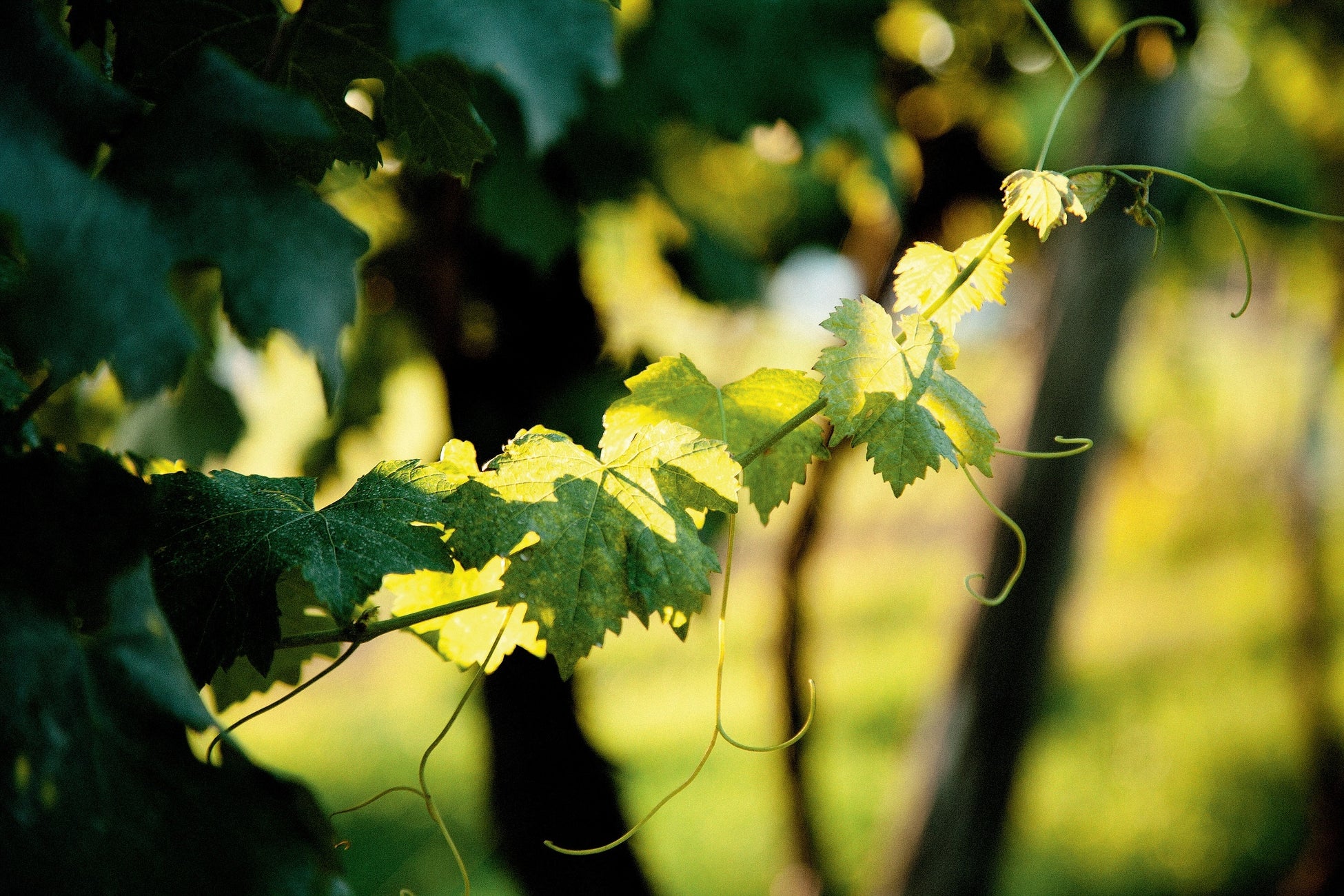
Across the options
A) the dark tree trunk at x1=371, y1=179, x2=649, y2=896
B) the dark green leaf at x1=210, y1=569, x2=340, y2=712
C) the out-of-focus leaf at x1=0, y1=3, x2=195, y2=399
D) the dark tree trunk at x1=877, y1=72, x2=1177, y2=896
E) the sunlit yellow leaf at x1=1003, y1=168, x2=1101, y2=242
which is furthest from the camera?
the dark tree trunk at x1=877, y1=72, x2=1177, y2=896

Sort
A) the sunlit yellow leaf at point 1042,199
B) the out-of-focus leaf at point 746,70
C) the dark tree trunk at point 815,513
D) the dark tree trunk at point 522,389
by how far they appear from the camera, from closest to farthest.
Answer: the sunlit yellow leaf at point 1042,199 < the out-of-focus leaf at point 746,70 < the dark tree trunk at point 522,389 < the dark tree trunk at point 815,513

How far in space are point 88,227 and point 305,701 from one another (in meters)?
4.73

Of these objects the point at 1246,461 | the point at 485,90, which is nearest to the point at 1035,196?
the point at 485,90

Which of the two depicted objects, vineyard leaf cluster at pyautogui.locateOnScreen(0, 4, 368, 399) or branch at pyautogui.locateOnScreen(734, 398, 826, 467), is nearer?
vineyard leaf cluster at pyautogui.locateOnScreen(0, 4, 368, 399)

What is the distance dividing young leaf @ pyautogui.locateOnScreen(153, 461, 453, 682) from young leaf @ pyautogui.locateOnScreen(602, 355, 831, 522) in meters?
0.11

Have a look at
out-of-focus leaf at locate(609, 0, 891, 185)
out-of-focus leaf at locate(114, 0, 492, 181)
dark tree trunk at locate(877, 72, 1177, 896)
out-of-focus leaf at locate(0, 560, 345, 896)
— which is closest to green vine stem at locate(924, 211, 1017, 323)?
out-of-focus leaf at locate(114, 0, 492, 181)

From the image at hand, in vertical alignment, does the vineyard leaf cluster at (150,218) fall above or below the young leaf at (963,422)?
above

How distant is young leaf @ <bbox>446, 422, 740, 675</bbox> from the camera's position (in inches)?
15.2

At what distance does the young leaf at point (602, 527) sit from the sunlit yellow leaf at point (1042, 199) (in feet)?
0.53

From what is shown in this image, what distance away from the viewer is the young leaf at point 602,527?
39 centimetres

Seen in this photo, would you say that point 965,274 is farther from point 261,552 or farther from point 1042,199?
point 261,552

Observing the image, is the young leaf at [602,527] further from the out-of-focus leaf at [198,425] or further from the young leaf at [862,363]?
the out-of-focus leaf at [198,425]

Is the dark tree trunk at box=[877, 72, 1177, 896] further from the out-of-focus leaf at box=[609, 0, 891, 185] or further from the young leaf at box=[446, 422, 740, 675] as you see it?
the young leaf at box=[446, 422, 740, 675]

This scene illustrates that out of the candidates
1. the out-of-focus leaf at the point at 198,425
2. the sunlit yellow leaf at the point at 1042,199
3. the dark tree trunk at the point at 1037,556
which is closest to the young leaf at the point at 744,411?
the sunlit yellow leaf at the point at 1042,199
